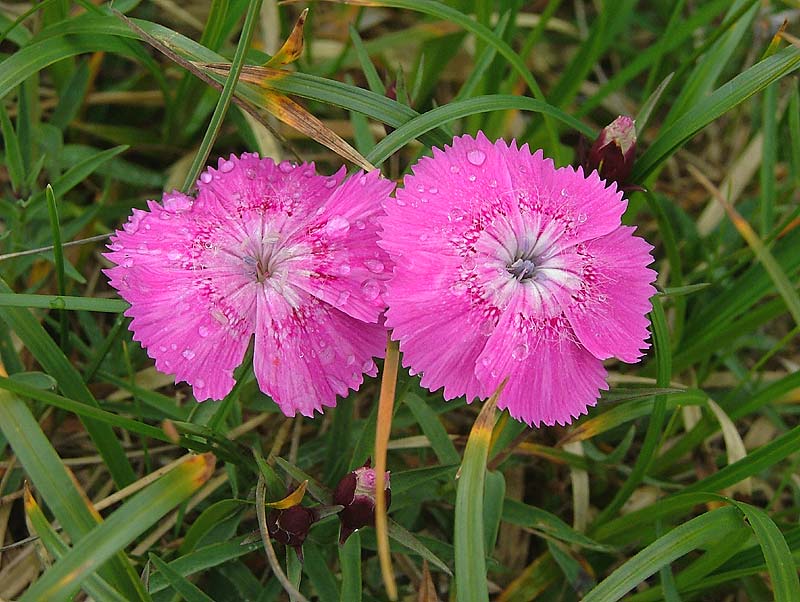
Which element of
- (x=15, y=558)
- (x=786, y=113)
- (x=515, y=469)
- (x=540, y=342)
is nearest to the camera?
(x=540, y=342)

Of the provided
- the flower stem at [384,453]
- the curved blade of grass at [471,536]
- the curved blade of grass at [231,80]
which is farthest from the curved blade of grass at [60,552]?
the curved blade of grass at [231,80]

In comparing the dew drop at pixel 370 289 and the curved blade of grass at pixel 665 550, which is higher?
the dew drop at pixel 370 289

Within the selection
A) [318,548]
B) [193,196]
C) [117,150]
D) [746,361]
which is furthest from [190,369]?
[746,361]

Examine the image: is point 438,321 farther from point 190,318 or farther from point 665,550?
point 665,550

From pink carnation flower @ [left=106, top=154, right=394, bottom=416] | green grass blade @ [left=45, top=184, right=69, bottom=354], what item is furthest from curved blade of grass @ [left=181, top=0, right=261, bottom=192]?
green grass blade @ [left=45, top=184, right=69, bottom=354]

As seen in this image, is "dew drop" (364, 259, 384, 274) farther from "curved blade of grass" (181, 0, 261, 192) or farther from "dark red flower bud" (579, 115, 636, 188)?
"dark red flower bud" (579, 115, 636, 188)

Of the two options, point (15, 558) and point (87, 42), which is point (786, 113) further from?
point (15, 558)

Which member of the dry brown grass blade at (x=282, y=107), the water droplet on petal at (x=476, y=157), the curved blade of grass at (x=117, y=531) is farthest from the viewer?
the dry brown grass blade at (x=282, y=107)

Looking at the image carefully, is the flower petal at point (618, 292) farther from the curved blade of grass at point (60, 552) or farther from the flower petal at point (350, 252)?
the curved blade of grass at point (60, 552)
